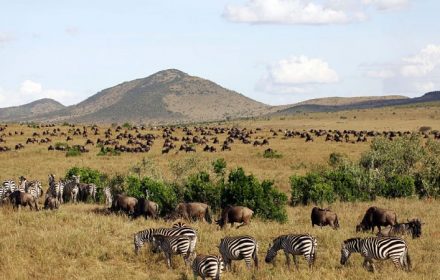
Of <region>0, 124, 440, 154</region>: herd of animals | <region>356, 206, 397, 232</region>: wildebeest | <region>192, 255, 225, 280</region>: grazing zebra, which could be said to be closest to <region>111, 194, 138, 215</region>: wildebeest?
<region>356, 206, 397, 232</region>: wildebeest

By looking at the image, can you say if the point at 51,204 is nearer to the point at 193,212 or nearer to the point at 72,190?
the point at 72,190

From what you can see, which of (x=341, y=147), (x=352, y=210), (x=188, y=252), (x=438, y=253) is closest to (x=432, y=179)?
(x=352, y=210)

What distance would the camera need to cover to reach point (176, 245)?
49.3 feet

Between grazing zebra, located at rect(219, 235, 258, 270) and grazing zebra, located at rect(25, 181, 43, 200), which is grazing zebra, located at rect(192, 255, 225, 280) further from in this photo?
grazing zebra, located at rect(25, 181, 43, 200)

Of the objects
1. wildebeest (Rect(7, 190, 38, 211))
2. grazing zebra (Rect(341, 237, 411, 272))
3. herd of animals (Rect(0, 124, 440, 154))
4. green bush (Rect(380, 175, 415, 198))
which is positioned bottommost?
green bush (Rect(380, 175, 415, 198))

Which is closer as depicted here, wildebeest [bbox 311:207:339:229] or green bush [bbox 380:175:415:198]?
wildebeest [bbox 311:207:339:229]

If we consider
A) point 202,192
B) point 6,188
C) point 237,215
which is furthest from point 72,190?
point 237,215

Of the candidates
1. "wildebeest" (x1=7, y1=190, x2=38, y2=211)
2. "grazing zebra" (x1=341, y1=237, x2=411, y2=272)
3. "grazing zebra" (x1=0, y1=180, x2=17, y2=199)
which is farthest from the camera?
"grazing zebra" (x1=0, y1=180, x2=17, y2=199)

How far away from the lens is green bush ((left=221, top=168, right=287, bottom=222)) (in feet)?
78.3

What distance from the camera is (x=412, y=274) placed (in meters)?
14.0

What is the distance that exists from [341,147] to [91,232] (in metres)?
46.4

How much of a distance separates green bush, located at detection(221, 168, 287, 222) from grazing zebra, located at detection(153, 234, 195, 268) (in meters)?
8.94

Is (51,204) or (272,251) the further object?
(51,204)

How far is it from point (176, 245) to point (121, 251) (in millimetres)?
2642
